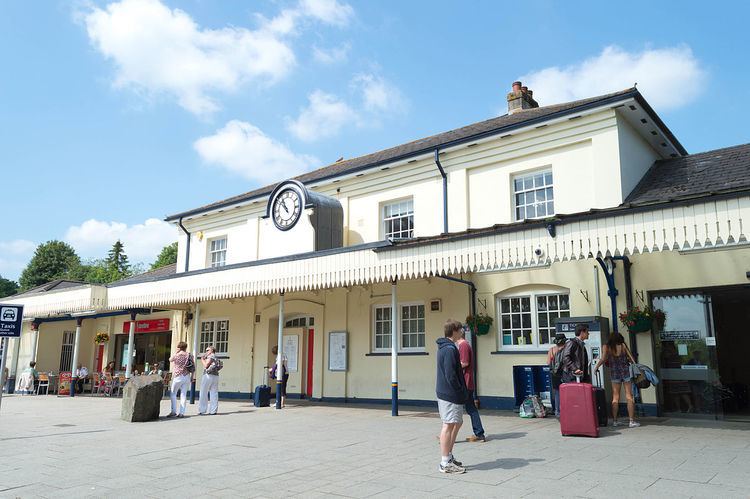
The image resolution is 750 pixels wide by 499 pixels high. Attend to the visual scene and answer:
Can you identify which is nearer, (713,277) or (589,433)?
(589,433)

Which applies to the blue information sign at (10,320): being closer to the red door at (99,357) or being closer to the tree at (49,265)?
the red door at (99,357)

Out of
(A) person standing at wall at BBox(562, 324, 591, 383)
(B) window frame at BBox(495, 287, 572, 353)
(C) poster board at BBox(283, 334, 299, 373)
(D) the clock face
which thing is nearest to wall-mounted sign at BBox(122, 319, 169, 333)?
(C) poster board at BBox(283, 334, 299, 373)

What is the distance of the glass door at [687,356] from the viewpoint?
35.1ft

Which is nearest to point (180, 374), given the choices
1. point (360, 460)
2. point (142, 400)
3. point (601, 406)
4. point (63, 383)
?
point (142, 400)

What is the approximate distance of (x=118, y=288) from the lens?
58.3 feet

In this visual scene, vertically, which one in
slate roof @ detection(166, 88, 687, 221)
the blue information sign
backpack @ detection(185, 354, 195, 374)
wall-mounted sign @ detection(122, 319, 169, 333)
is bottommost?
backpack @ detection(185, 354, 195, 374)

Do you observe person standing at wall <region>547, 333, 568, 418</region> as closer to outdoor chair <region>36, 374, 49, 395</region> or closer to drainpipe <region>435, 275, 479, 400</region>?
drainpipe <region>435, 275, 479, 400</region>

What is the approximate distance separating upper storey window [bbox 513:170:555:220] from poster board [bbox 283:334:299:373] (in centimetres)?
784

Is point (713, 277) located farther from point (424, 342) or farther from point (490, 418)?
point (424, 342)

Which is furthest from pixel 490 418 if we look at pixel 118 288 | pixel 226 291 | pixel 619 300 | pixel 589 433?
pixel 118 288

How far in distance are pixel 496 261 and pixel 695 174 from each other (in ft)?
17.4

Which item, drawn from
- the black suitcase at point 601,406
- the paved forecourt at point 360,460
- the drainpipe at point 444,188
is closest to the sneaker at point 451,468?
the paved forecourt at point 360,460

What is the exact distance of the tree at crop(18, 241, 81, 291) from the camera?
185 feet

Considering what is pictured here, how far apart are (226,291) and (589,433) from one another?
9.34m
